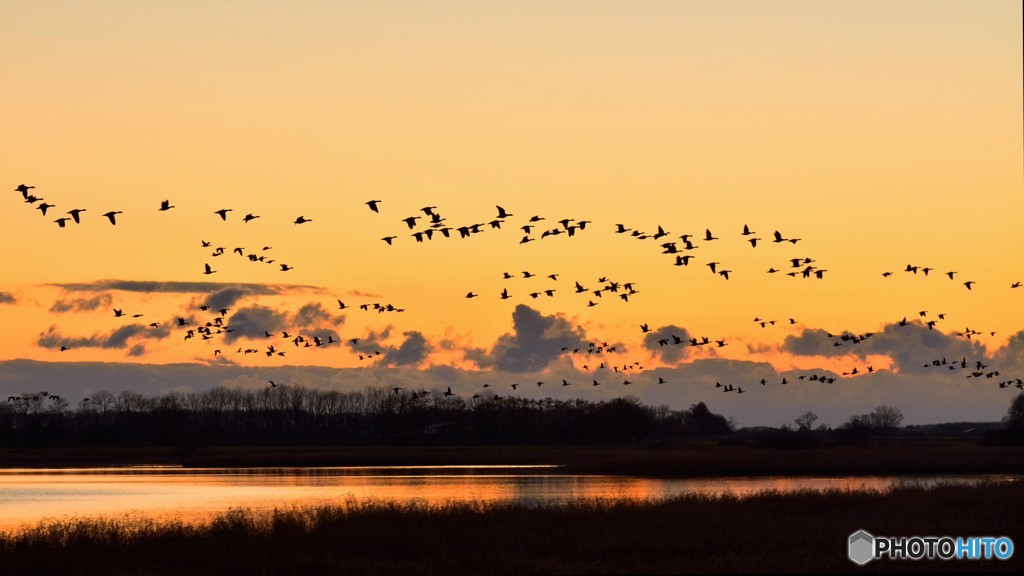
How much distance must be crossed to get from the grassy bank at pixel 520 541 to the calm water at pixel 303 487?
1091 centimetres

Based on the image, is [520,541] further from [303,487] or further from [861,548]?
[303,487]

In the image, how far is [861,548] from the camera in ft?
102

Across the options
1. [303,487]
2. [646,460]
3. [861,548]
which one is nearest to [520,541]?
[861,548]

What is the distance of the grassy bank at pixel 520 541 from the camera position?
2925 centimetres

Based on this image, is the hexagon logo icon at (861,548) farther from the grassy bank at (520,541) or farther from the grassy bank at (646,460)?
the grassy bank at (646,460)

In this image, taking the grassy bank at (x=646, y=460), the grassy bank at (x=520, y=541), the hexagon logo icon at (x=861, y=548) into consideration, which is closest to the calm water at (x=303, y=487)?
the grassy bank at (x=646, y=460)

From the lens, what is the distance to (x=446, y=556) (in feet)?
101

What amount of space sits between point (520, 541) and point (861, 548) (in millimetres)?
8965

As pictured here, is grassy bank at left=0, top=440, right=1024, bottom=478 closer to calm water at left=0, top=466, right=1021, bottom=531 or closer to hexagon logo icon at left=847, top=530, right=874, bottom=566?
calm water at left=0, top=466, right=1021, bottom=531

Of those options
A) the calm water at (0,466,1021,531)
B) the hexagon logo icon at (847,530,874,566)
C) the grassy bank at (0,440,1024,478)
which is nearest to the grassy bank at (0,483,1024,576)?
the hexagon logo icon at (847,530,874,566)

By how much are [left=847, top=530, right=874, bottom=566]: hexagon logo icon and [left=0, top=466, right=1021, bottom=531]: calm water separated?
18.6 m

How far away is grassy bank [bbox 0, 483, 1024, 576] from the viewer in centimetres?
2925

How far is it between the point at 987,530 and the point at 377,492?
36981mm

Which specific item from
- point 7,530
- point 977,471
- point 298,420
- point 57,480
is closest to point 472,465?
point 57,480
